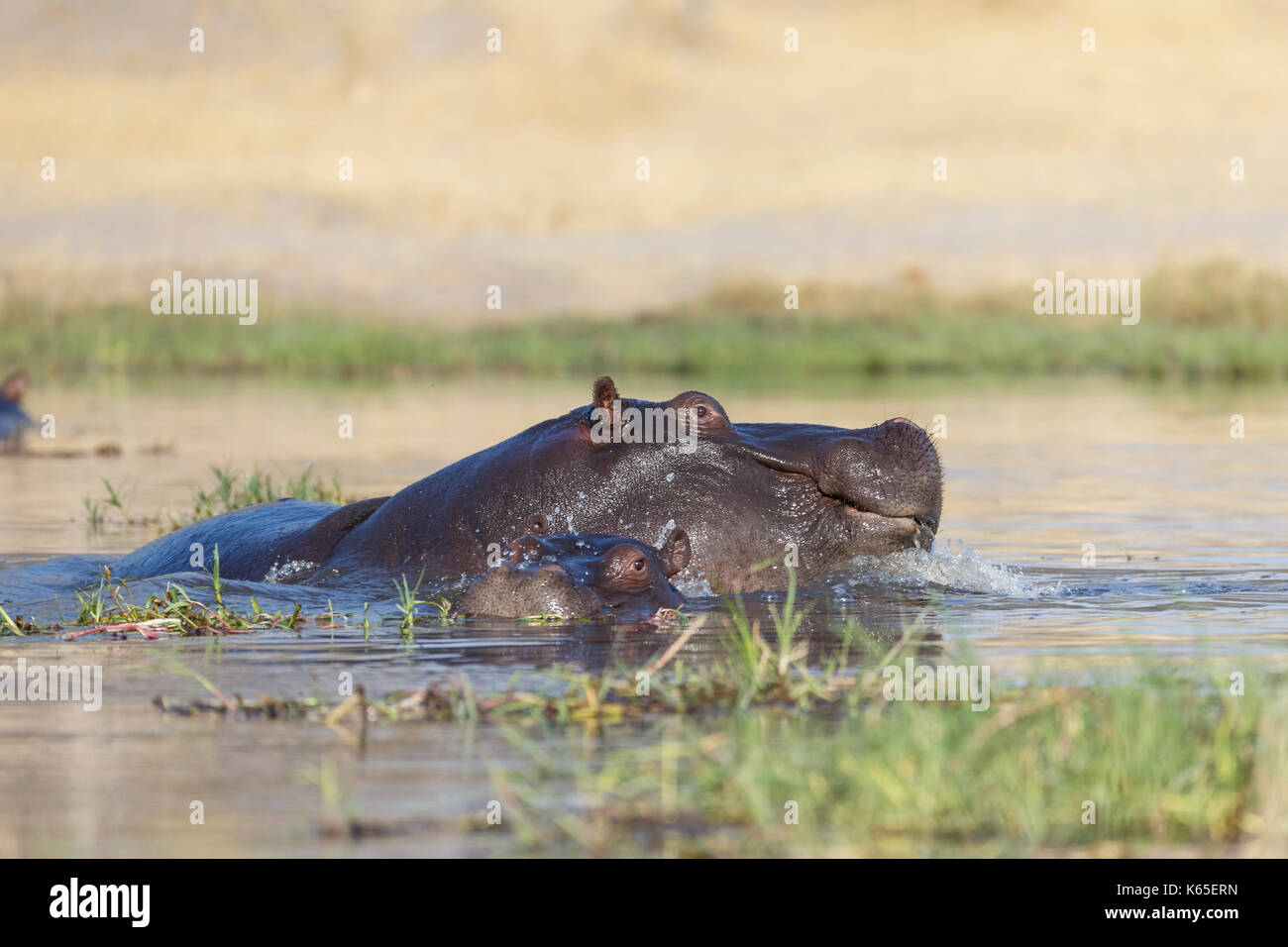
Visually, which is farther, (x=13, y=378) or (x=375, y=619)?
(x=13, y=378)

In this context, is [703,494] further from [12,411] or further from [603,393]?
[12,411]

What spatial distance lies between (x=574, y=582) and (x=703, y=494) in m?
0.79

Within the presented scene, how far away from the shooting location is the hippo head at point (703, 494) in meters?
8.34

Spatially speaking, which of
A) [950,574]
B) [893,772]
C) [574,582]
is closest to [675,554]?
[574,582]

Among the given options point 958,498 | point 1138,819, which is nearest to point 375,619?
point 1138,819

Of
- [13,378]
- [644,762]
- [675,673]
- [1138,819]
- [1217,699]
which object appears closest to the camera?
[1138,819]

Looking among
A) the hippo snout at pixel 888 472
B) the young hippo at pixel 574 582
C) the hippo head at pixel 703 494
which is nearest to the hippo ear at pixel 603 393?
the hippo head at pixel 703 494

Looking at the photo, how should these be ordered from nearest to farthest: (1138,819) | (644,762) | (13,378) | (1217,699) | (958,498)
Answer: (1138,819) < (644,762) < (1217,699) < (958,498) < (13,378)

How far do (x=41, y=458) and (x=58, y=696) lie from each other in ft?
43.3

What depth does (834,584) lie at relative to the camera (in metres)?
8.41

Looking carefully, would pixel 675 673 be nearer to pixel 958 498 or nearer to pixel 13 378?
pixel 958 498

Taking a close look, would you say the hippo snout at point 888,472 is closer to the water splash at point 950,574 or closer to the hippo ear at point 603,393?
the water splash at point 950,574

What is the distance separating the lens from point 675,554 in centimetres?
827

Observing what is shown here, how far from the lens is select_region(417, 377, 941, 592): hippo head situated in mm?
8344
